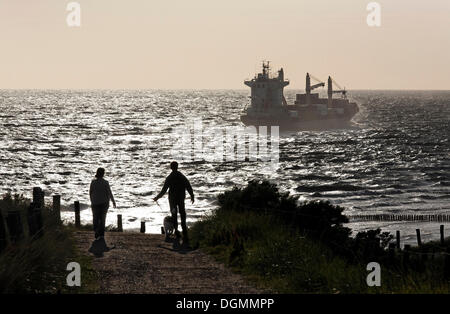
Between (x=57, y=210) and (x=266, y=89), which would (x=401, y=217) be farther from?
(x=266, y=89)

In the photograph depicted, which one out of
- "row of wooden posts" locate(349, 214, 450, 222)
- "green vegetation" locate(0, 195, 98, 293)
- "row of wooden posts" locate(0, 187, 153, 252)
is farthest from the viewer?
"row of wooden posts" locate(349, 214, 450, 222)

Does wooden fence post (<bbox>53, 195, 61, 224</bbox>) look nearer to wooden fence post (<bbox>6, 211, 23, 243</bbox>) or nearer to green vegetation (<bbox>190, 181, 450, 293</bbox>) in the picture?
green vegetation (<bbox>190, 181, 450, 293</bbox>)

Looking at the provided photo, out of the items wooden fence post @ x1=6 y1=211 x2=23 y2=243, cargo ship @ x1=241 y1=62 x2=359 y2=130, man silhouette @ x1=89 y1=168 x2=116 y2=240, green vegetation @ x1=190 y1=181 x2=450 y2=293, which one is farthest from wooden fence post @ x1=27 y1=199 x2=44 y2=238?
cargo ship @ x1=241 y1=62 x2=359 y2=130

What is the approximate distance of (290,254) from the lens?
11.1 meters

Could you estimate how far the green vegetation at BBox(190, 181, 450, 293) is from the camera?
927 cm

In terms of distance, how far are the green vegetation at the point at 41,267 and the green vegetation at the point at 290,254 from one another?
98.3 inches

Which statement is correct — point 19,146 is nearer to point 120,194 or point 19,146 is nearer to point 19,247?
point 120,194

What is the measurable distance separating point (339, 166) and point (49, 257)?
66865mm

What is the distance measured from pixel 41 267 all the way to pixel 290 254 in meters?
3.86

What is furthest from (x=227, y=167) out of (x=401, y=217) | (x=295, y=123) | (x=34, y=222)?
(x=295, y=123)

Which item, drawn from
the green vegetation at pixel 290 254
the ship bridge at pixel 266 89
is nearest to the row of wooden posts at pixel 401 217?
the green vegetation at pixel 290 254

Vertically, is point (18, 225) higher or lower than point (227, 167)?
higher

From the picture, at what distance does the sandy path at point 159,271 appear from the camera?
31.8ft

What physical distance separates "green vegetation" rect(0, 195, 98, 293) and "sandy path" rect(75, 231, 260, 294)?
0.97 feet
